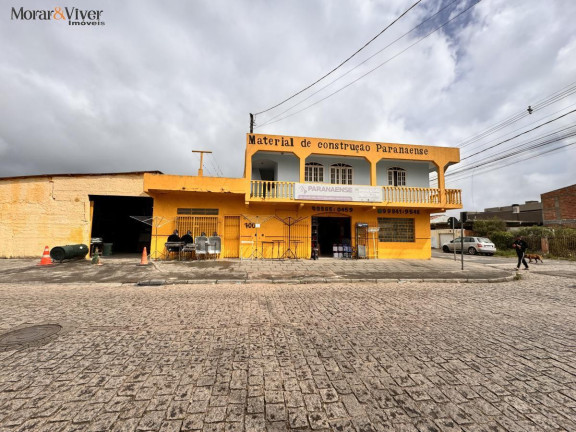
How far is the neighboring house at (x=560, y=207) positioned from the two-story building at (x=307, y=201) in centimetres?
2260

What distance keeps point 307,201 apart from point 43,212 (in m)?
15.0

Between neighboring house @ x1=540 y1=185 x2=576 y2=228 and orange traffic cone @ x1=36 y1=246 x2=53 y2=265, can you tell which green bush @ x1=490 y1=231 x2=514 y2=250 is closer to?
neighboring house @ x1=540 y1=185 x2=576 y2=228

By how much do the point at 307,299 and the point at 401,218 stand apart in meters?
12.0

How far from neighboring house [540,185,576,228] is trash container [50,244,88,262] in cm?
4343

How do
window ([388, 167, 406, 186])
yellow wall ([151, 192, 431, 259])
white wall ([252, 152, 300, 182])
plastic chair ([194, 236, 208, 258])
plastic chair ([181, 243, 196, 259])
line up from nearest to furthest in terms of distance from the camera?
plastic chair ([181, 243, 196, 259]) < plastic chair ([194, 236, 208, 258]) < yellow wall ([151, 192, 431, 259]) < white wall ([252, 152, 300, 182]) < window ([388, 167, 406, 186])

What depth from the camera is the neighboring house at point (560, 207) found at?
2591 cm

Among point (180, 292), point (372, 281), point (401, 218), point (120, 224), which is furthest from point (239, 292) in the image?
point (120, 224)

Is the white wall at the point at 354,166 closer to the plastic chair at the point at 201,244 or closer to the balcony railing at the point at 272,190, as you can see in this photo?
the balcony railing at the point at 272,190

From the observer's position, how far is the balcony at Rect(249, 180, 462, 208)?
13516mm

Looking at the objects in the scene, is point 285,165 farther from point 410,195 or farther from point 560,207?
point 560,207

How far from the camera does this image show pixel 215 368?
9.30 ft

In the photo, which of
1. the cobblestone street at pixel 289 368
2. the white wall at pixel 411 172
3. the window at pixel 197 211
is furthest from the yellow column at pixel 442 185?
the window at pixel 197 211

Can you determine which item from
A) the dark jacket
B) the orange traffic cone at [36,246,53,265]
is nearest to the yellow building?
the orange traffic cone at [36,246,53,265]

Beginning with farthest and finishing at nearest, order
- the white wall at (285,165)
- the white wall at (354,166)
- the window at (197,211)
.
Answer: the white wall at (354,166), the white wall at (285,165), the window at (197,211)
